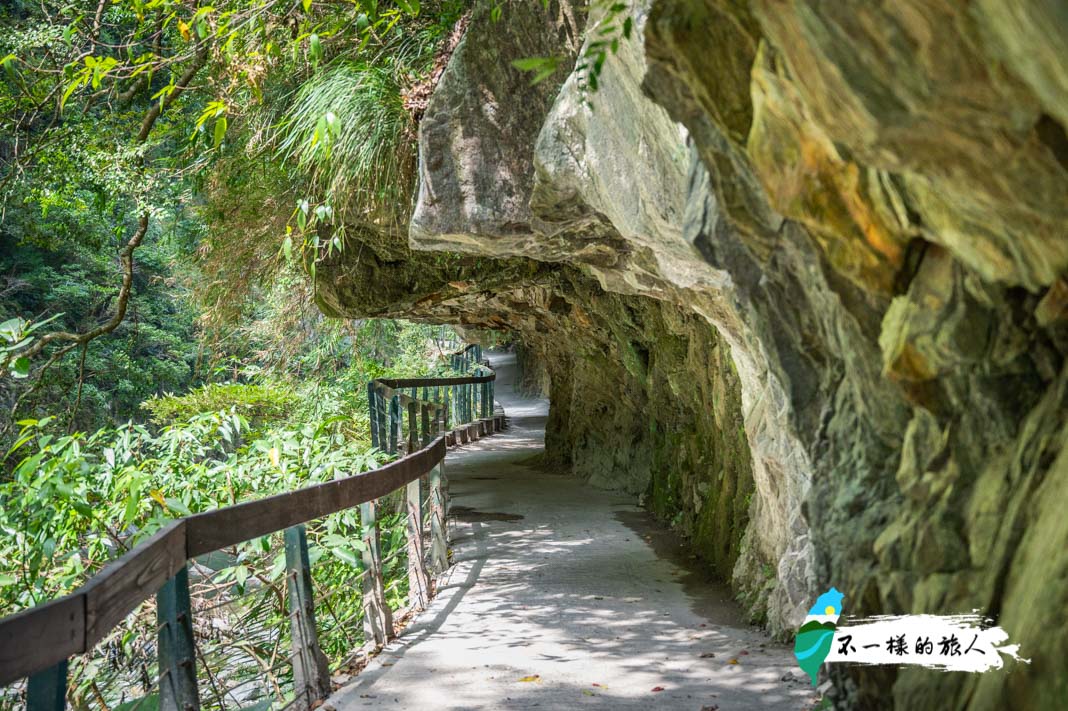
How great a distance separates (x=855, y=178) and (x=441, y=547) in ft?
17.9

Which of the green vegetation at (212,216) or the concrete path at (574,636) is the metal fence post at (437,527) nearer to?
the concrete path at (574,636)

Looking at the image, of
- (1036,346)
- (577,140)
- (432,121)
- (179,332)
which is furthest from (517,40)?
(179,332)

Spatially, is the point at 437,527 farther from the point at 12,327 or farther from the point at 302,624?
the point at 12,327

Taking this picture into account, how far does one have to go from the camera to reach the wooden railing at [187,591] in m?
2.06

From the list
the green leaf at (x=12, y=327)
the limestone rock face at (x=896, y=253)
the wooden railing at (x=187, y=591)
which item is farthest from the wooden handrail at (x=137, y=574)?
the limestone rock face at (x=896, y=253)

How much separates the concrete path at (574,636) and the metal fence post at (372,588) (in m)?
0.14

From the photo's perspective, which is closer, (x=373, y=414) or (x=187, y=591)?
(x=187, y=591)

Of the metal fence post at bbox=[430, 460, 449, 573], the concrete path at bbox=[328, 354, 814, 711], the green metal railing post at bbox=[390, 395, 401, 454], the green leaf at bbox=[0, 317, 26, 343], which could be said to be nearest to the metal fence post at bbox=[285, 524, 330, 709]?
the concrete path at bbox=[328, 354, 814, 711]

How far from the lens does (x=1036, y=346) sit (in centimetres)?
216

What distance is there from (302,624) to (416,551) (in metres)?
2.04

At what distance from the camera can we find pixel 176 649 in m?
3.04

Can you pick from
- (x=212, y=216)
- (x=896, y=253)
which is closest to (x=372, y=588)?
(x=896, y=253)

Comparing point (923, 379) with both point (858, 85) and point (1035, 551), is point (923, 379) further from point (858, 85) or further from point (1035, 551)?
point (858, 85)

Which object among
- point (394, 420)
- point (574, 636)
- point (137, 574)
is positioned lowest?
point (574, 636)
